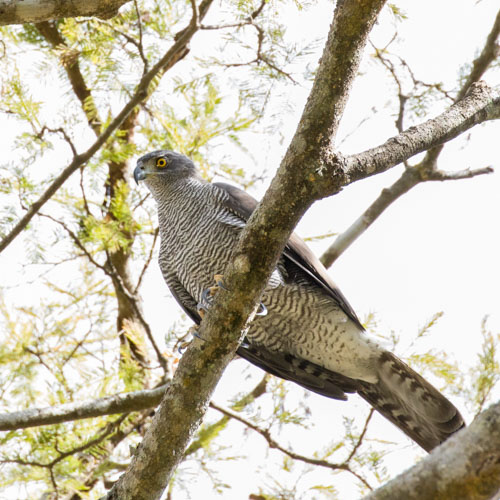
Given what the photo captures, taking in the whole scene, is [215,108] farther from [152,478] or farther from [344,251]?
[152,478]

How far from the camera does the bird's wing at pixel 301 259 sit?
14.3 feet

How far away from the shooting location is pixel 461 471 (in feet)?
4.90

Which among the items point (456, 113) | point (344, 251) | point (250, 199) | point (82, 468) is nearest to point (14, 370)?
point (82, 468)

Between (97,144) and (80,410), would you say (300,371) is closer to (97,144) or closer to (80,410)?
(80,410)

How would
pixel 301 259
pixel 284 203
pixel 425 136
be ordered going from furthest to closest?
1. pixel 301 259
2. pixel 425 136
3. pixel 284 203

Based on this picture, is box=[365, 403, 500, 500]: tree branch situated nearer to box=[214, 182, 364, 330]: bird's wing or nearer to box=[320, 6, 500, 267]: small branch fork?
box=[214, 182, 364, 330]: bird's wing

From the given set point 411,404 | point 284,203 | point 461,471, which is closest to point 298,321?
point 411,404

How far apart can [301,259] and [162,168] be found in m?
1.60

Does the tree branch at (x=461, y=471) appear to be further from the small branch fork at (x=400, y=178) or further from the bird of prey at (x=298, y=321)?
the small branch fork at (x=400, y=178)

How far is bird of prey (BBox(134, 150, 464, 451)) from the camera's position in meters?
4.44

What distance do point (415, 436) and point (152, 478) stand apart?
2.14 m

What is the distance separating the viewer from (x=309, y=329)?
15.5 ft

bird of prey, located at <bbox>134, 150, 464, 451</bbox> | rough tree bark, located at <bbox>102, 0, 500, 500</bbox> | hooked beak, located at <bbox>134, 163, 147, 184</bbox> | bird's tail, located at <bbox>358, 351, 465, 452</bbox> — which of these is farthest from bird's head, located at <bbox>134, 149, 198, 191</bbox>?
rough tree bark, located at <bbox>102, 0, 500, 500</bbox>

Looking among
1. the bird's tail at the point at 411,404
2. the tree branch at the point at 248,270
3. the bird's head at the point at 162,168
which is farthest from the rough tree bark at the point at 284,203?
the bird's head at the point at 162,168
